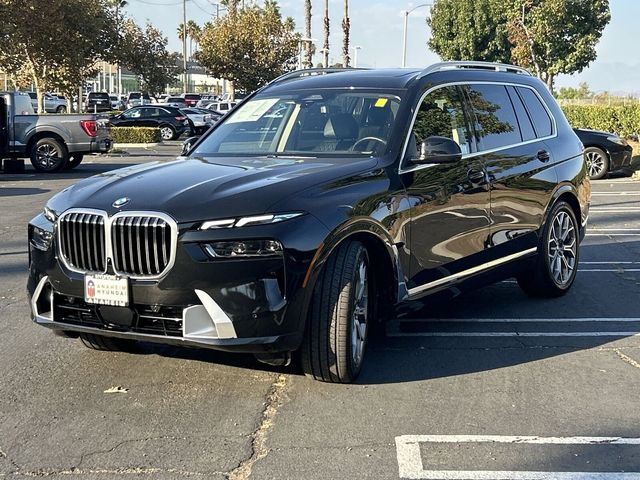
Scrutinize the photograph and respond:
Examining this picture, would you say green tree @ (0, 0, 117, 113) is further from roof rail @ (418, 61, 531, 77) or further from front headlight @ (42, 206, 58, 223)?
front headlight @ (42, 206, 58, 223)

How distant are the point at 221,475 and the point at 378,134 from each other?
2.77m

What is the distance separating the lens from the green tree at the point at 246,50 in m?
53.0

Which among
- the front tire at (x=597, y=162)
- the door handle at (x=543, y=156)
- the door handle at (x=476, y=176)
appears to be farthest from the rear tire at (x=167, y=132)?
the door handle at (x=476, y=176)

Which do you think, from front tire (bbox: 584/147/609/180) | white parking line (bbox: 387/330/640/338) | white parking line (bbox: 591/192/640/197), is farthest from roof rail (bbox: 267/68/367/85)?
front tire (bbox: 584/147/609/180)

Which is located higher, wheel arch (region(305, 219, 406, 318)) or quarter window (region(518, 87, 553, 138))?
quarter window (region(518, 87, 553, 138))

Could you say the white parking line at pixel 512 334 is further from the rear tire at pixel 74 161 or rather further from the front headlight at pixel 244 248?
the rear tire at pixel 74 161

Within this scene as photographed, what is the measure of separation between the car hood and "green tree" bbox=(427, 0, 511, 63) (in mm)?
57062

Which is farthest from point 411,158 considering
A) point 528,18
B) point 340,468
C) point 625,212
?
point 528,18

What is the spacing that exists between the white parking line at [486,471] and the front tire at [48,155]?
17597mm

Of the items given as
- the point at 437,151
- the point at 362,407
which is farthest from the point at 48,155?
the point at 362,407

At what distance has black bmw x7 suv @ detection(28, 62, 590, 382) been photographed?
180 inches

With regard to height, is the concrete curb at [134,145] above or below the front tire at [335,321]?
below

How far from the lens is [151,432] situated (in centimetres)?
439

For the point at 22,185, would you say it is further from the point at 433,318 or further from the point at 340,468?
the point at 340,468
